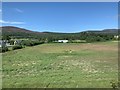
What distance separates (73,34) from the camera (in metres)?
56.4

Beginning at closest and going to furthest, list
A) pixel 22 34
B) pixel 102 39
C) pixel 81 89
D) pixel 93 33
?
pixel 81 89, pixel 102 39, pixel 93 33, pixel 22 34

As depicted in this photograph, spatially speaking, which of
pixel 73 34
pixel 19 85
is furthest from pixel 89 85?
pixel 73 34

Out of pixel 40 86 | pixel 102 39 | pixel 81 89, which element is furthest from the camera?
pixel 102 39

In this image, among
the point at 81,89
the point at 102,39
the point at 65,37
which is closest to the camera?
the point at 81,89

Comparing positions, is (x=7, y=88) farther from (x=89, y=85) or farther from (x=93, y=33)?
(x=93, y=33)

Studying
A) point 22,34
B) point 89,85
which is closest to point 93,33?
point 22,34

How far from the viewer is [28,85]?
6820mm

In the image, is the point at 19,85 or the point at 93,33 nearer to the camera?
the point at 19,85

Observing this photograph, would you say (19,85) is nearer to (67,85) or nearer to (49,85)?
(49,85)

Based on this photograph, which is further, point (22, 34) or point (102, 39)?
point (22, 34)

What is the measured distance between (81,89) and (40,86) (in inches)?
46.3

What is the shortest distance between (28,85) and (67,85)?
42.7 inches

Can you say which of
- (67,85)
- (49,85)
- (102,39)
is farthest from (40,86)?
(102,39)

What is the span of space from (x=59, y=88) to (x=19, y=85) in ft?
3.95
